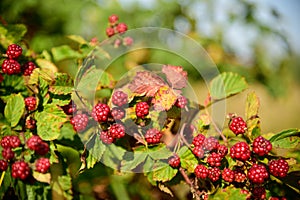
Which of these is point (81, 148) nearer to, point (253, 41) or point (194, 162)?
point (194, 162)

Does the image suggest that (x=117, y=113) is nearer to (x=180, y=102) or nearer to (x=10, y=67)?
(x=180, y=102)

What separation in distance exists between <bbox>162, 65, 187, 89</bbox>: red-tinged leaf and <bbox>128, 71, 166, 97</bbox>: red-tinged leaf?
0.08 feet

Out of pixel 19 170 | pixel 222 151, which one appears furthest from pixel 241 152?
pixel 19 170

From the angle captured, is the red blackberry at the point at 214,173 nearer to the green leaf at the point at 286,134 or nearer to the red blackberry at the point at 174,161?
the red blackberry at the point at 174,161

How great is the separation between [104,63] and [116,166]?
395 mm

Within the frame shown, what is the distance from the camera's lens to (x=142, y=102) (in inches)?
38.7

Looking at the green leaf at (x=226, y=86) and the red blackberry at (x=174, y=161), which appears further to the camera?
the green leaf at (x=226, y=86)

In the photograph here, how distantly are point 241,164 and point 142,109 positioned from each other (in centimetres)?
31

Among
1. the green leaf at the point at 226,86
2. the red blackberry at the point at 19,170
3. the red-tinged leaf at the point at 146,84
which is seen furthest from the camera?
the green leaf at the point at 226,86

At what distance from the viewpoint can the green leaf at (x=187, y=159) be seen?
1.00 metres

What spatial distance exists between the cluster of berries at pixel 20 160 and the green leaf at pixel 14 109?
53mm

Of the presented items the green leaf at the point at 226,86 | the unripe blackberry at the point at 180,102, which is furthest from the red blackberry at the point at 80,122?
the green leaf at the point at 226,86

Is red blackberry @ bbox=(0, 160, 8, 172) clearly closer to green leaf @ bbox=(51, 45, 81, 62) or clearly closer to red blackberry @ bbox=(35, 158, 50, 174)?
red blackberry @ bbox=(35, 158, 50, 174)

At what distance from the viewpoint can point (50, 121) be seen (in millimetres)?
957
